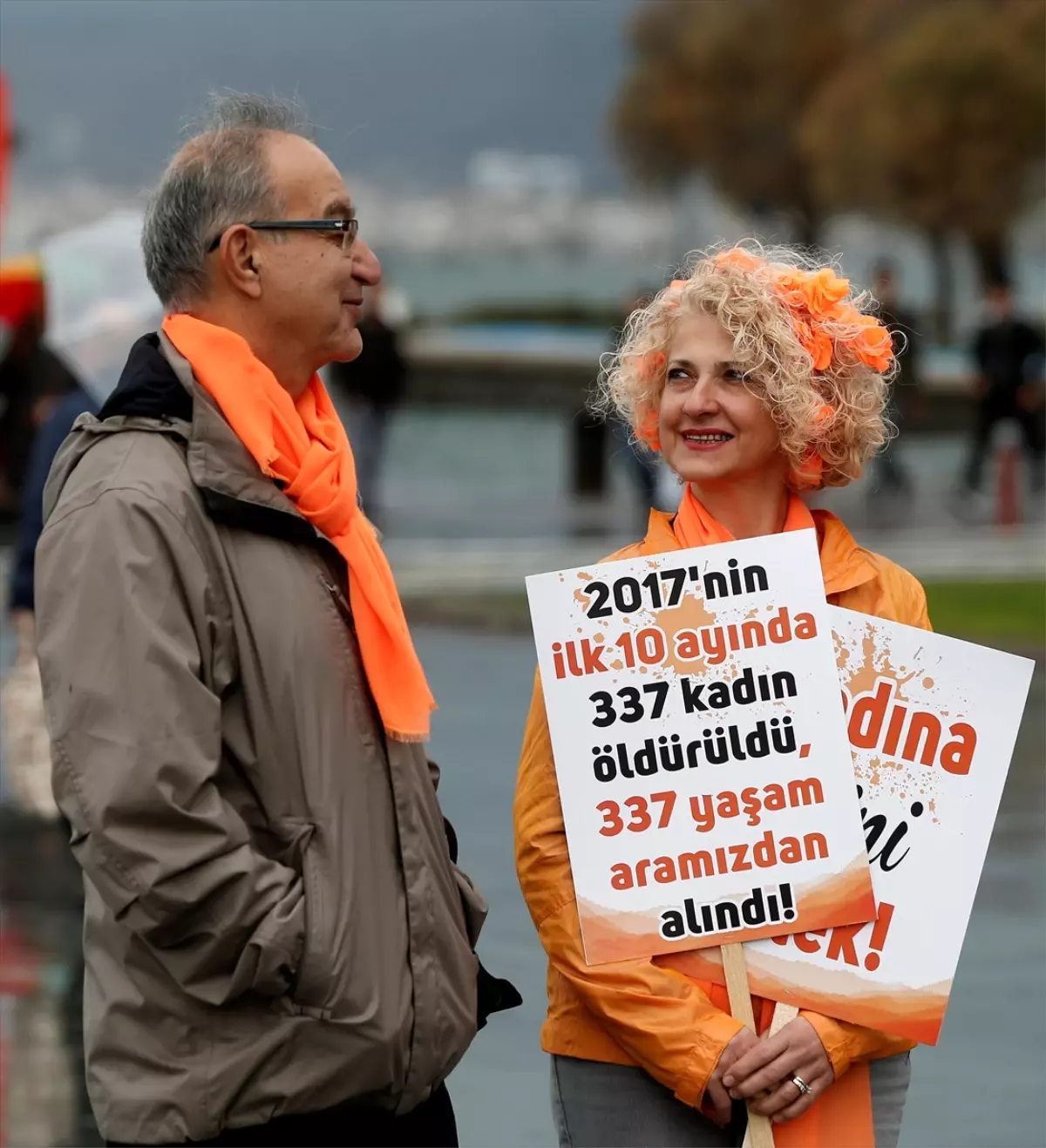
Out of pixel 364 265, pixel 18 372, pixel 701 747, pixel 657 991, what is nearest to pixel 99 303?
pixel 364 265

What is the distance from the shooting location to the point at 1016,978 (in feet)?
22.0

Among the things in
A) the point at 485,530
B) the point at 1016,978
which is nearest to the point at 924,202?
the point at 485,530

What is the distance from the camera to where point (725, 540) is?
139 inches

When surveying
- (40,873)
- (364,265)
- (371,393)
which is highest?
(364,265)

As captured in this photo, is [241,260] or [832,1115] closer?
[241,260]

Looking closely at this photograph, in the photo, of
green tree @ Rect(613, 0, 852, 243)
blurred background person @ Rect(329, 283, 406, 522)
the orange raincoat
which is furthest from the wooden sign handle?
green tree @ Rect(613, 0, 852, 243)

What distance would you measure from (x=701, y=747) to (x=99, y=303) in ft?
15.9

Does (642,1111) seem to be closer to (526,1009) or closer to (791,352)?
(791,352)

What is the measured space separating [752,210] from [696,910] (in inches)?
2855

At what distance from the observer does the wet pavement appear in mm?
5496

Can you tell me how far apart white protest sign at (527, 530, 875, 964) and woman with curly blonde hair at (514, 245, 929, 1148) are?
0.25 feet

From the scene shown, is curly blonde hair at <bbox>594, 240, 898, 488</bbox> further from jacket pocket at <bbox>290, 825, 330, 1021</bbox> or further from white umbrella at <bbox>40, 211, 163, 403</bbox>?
white umbrella at <bbox>40, 211, 163, 403</bbox>

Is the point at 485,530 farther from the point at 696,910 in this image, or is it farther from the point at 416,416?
the point at 416,416

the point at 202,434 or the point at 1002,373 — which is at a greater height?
the point at 202,434
